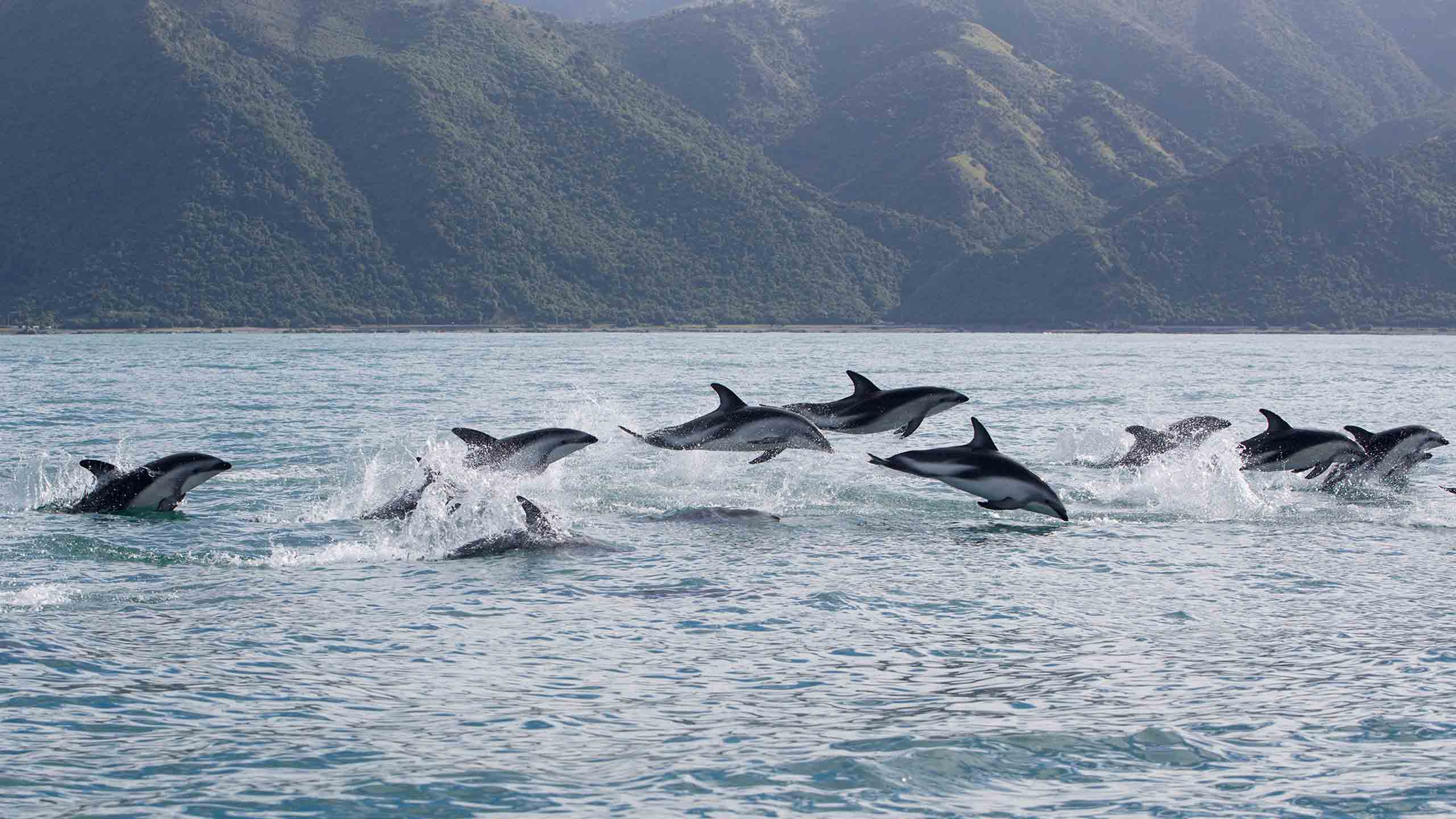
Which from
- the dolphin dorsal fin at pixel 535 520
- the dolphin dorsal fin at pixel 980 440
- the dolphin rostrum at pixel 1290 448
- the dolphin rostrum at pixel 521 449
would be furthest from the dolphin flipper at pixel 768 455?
the dolphin rostrum at pixel 1290 448

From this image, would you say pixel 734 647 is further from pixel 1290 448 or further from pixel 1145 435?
pixel 1145 435

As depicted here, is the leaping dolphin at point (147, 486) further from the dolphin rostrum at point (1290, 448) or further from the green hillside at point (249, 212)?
the green hillside at point (249, 212)

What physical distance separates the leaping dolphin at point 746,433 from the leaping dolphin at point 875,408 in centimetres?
82

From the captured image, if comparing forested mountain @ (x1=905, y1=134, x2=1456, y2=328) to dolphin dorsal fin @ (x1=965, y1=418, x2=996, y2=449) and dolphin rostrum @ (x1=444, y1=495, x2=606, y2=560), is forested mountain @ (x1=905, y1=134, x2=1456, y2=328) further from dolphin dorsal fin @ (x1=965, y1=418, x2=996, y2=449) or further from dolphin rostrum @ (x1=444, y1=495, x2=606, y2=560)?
dolphin rostrum @ (x1=444, y1=495, x2=606, y2=560)

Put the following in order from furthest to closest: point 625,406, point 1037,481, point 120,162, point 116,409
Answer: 1. point 120,162
2. point 625,406
3. point 116,409
4. point 1037,481

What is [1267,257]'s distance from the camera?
7087 inches

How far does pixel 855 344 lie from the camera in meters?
140

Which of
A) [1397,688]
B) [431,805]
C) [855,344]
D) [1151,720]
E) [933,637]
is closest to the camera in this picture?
[431,805]

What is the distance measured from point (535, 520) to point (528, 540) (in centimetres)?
31

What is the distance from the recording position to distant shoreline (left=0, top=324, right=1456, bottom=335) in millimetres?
156500

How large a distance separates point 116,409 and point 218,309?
125 metres

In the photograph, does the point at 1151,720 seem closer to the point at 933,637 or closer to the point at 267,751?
the point at 933,637

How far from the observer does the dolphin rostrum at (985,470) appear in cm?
1855

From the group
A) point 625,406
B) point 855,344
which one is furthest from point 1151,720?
point 855,344
